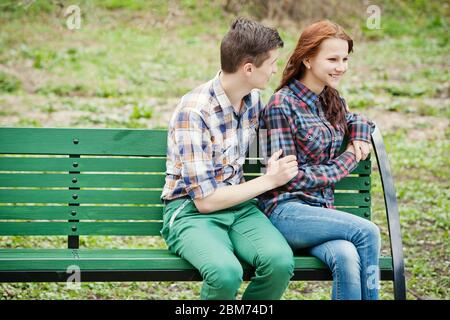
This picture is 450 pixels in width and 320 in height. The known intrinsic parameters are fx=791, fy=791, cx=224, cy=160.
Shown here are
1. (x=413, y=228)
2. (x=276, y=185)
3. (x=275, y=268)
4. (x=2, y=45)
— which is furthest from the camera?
(x=2, y=45)

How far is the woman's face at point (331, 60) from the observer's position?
3865mm

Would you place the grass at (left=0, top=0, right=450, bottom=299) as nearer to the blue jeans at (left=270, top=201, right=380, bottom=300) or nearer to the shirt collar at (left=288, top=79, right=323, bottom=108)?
the blue jeans at (left=270, top=201, right=380, bottom=300)

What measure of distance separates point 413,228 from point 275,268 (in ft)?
9.24

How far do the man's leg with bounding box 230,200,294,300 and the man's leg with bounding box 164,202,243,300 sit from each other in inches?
2.5

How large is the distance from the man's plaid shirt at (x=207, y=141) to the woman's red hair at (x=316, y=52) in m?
0.24

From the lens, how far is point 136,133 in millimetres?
4062

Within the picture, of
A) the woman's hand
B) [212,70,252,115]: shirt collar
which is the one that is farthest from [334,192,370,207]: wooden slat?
[212,70,252,115]: shirt collar

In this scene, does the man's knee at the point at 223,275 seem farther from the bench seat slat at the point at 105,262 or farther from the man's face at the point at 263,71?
the man's face at the point at 263,71

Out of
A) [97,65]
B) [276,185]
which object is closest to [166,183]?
[276,185]

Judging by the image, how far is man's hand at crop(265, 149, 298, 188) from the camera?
369cm

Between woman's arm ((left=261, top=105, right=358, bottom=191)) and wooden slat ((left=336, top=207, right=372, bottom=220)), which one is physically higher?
woman's arm ((left=261, top=105, right=358, bottom=191))

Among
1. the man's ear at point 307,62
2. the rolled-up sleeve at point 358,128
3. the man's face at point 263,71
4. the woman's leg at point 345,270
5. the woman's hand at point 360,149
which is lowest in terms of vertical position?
the woman's leg at point 345,270

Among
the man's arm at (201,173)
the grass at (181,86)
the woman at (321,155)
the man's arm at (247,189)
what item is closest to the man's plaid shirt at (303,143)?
the woman at (321,155)
